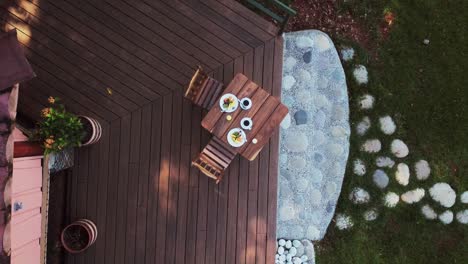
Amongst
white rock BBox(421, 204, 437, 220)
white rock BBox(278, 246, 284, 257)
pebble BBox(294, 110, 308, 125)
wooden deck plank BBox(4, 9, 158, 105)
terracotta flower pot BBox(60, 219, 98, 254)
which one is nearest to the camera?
terracotta flower pot BBox(60, 219, 98, 254)

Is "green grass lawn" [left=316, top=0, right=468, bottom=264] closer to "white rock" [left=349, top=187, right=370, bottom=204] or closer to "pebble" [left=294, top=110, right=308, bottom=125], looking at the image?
"white rock" [left=349, top=187, right=370, bottom=204]

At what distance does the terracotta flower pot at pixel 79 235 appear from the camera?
6.38 meters

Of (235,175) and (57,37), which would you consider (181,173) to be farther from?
(57,37)

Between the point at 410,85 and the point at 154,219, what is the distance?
4.95 metres

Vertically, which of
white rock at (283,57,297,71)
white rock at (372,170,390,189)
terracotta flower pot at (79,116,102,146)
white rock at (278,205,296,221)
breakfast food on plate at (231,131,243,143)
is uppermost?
white rock at (283,57,297,71)

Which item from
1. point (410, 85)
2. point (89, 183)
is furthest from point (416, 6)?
point (89, 183)

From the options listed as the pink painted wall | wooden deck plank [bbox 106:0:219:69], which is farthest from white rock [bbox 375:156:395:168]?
the pink painted wall

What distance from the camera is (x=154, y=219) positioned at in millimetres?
6777

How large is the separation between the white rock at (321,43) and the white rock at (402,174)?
95.4 inches

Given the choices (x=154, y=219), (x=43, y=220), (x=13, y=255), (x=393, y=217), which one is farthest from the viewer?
(x=393, y=217)

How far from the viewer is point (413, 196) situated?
A: 7734 millimetres

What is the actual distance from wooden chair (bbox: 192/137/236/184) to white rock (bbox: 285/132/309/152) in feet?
4.70

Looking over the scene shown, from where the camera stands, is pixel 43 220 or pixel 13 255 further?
pixel 43 220

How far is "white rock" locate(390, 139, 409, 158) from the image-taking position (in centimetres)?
778
